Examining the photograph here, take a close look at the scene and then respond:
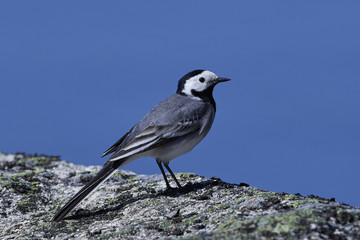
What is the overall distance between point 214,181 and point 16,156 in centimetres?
854

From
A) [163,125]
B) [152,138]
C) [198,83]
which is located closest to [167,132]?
[163,125]

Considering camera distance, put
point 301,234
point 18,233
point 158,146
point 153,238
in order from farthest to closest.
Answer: point 158,146 < point 18,233 < point 153,238 < point 301,234

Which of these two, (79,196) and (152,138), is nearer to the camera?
(79,196)

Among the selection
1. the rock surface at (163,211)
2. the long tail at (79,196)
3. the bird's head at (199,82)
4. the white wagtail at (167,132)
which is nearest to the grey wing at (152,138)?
the white wagtail at (167,132)

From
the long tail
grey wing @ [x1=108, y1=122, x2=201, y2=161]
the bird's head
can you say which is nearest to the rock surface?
the long tail

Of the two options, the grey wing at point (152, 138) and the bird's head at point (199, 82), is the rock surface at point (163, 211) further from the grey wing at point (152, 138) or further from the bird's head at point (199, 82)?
the bird's head at point (199, 82)

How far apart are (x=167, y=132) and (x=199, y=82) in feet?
5.47

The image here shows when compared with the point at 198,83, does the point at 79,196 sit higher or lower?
lower

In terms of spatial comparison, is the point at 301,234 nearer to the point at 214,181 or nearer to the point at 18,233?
the point at 214,181

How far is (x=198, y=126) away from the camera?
9773 mm

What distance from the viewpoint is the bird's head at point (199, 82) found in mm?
10586

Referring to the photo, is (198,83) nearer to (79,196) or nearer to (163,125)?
(163,125)

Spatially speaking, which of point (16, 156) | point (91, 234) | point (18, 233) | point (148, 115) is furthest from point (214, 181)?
point (16, 156)

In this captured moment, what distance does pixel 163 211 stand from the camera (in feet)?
27.0
